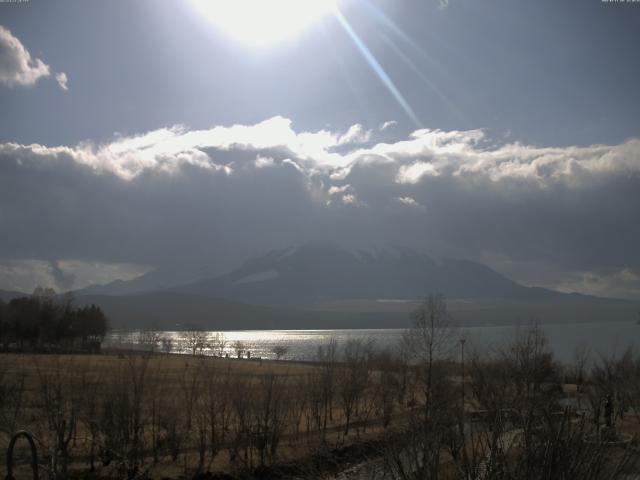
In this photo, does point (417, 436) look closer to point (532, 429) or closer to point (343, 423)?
point (532, 429)

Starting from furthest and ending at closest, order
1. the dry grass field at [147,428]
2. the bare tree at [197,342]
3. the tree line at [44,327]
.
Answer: the bare tree at [197,342] → the tree line at [44,327] → the dry grass field at [147,428]

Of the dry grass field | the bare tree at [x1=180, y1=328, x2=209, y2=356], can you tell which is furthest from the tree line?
the dry grass field

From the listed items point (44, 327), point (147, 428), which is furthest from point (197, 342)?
point (147, 428)

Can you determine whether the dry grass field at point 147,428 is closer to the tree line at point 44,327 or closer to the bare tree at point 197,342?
the tree line at point 44,327

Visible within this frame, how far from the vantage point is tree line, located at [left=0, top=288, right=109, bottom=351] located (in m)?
93.5

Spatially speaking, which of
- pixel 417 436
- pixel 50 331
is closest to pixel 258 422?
pixel 417 436

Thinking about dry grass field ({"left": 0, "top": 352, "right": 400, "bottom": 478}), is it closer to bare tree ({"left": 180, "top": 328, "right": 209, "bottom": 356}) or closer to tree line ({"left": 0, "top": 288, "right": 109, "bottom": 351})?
tree line ({"left": 0, "top": 288, "right": 109, "bottom": 351})

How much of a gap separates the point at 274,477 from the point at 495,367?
22.8m

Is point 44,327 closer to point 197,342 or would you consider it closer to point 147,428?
point 197,342

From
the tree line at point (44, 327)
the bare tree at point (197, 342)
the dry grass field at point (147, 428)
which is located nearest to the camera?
the dry grass field at point (147, 428)

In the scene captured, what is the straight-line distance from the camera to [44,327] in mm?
96438

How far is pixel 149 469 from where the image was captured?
23828 mm

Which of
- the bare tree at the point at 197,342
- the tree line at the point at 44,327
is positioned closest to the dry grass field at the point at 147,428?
the tree line at the point at 44,327

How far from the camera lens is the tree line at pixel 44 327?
9350 centimetres
